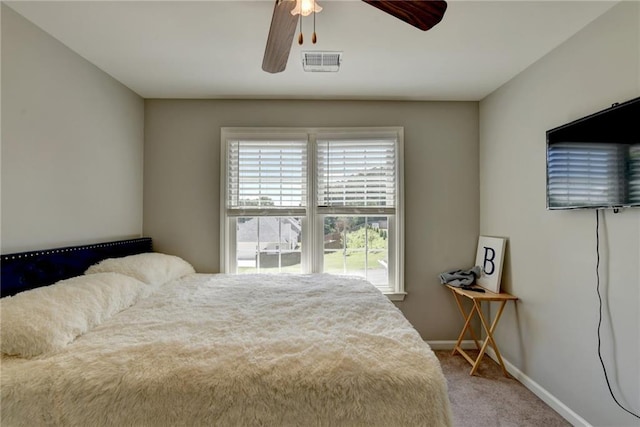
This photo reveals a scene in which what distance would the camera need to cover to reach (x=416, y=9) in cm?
122

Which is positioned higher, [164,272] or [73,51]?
[73,51]

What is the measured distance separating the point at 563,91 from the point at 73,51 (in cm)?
352

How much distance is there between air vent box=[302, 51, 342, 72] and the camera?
2.09 m

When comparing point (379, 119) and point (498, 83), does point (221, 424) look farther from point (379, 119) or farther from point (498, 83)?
point (498, 83)

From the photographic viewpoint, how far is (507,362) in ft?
8.43

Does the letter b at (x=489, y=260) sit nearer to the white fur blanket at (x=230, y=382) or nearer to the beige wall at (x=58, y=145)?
the white fur blanket at (x=230, y=382)

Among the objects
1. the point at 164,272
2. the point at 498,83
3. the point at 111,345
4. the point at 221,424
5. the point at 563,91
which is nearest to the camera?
the point at 221,424

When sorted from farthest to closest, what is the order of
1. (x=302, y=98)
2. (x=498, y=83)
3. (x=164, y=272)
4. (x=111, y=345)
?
(x=302, y=98), (x=498, y=83), (x=164, y=272), (x=111, y=345)

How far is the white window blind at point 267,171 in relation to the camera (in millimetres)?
2965

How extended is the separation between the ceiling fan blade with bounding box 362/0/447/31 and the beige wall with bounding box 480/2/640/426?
4.04 feet

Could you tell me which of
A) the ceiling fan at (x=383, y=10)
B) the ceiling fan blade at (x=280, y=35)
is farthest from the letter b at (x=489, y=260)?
the ceiling fan blade at (x=280, y=35)

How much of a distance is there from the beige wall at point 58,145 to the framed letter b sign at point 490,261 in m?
3.42

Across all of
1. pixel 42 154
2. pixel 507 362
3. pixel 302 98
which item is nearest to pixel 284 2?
pixel 302 98

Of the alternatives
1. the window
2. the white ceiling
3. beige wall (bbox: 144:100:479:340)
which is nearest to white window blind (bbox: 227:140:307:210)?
the window
